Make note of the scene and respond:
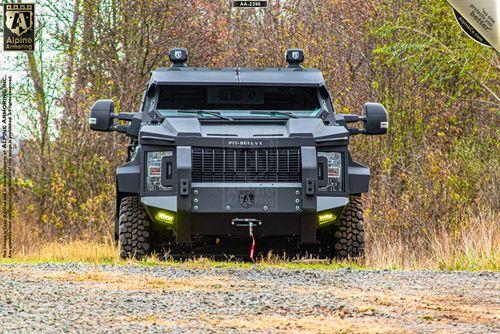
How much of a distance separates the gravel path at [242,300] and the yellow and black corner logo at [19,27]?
28.8 feet

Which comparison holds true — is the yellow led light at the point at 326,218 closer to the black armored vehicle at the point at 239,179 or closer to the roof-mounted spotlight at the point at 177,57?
the black armored vehicle at the point at 239,179

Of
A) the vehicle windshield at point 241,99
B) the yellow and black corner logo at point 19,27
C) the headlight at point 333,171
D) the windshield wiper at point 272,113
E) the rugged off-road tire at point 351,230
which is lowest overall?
the rugged off-road tire at point 351,230

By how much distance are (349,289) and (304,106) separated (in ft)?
13.0

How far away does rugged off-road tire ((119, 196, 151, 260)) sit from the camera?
12.1 m

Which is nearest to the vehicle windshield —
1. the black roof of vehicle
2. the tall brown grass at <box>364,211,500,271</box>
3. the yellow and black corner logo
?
the black roof of vehicle

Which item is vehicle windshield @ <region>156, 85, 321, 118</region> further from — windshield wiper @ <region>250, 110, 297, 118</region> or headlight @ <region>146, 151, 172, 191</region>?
headlight @ <region>146, 151, 172, 191</region>

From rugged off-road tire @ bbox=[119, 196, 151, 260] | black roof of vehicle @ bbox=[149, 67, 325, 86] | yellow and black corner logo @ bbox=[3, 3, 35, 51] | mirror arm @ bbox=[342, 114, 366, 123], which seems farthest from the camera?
yellow and black corner logo @ bbox=[3, 3, 35, 51]

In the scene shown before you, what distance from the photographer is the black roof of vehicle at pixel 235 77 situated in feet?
41.1

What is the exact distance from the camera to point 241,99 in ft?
41.7

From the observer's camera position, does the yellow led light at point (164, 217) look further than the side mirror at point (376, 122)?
No

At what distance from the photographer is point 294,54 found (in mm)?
13352

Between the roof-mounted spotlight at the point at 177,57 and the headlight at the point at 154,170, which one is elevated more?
the roof-mounted spotlight at the point at 177,57

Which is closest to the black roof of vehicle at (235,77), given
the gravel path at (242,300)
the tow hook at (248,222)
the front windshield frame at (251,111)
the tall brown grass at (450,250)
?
the front windshield frame at (251,111)

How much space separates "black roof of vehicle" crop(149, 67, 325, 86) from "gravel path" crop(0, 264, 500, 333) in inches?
95.8
